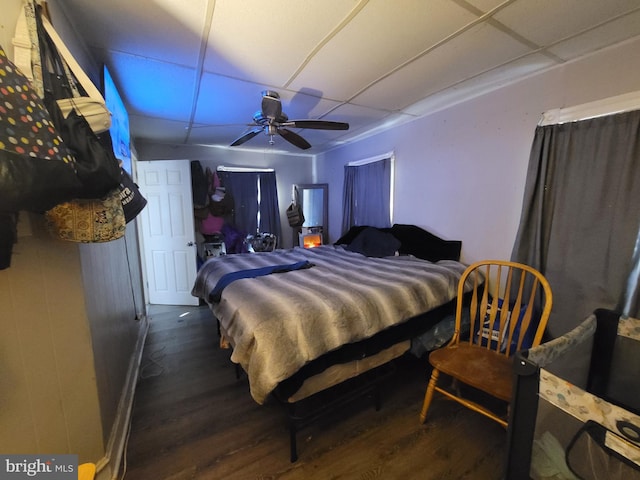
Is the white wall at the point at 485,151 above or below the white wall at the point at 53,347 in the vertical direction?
above

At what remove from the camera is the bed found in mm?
1307

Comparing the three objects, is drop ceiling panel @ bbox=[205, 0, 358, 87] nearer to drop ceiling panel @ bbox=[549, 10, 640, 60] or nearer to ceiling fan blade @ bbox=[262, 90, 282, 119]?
ceiling fan blade @ bbox=[262, 90, 282, 119]

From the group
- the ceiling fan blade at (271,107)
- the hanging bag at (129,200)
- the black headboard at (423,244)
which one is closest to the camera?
the hanging bag at (129,200)

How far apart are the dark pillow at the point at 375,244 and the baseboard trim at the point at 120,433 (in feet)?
7.96

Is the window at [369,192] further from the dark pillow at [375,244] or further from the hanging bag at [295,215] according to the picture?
the hanging bag at [295,215]

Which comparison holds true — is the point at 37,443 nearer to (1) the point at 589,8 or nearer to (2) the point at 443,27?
(2) the point at 443,27

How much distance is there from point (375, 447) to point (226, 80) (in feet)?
8.96

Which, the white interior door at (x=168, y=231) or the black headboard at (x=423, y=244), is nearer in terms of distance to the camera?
the black headboard at (x=423, y=244)

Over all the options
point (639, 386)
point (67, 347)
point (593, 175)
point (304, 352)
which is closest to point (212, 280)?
point (67, 347)

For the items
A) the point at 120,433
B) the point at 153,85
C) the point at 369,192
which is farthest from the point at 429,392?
the point at 153,85

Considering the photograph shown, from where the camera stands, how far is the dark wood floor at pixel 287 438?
137 cm

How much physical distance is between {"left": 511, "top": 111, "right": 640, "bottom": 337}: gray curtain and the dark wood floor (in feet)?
3.66

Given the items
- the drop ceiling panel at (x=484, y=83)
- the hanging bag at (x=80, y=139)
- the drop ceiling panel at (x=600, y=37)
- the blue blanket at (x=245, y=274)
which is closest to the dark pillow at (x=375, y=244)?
the blue blanket at (x=245, y=274)

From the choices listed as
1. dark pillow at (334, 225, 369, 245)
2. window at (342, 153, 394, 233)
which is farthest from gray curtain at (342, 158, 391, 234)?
dark pillow at (334, 225, 369, 245)
